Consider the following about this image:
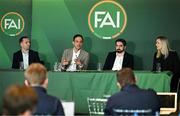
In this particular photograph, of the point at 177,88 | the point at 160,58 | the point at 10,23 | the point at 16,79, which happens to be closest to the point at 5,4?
the point at 10,23

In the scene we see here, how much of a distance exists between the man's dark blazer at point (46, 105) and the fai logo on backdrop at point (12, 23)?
18.8ft

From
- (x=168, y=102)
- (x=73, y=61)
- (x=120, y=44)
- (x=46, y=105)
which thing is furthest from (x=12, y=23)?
(x=46, y=105)

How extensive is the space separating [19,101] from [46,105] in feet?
3.34

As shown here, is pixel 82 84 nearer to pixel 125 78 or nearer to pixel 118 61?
pixel 118 61

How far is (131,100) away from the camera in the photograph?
11.3 ft

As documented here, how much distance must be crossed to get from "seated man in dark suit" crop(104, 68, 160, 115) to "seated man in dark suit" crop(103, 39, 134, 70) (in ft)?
12.3

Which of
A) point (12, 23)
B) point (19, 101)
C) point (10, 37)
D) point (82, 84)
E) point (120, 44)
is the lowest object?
point (82, 84)

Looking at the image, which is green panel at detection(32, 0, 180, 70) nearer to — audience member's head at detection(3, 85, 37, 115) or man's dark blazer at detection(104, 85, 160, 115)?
man's dark blazer at detection(104, 85, 160, 115)

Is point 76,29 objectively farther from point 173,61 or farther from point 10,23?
point 173,61

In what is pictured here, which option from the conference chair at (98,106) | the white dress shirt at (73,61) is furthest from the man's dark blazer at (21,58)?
the conference chair at (98,106)

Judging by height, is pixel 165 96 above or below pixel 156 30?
below

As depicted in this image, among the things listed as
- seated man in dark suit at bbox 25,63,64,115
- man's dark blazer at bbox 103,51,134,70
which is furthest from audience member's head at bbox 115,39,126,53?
seated man in dark suit at bbox 25,63,64,115

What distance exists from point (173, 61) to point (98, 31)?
1.88m

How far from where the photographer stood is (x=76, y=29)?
8.45 m
